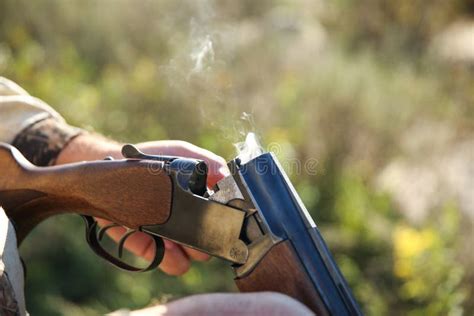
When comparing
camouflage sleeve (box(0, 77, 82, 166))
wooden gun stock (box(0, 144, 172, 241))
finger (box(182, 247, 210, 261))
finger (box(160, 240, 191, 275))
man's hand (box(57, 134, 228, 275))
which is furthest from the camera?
camouflage sleeve (box(0, 77, 82, 166))

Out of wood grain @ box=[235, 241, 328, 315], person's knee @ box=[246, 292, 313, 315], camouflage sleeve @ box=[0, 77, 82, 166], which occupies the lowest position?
person's knee @ box=[246, 292, 313, 315]

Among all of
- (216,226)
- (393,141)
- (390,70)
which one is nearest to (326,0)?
(390,70)

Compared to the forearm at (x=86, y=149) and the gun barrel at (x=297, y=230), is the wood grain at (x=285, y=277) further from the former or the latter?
the forearm at (x=86, y=149)

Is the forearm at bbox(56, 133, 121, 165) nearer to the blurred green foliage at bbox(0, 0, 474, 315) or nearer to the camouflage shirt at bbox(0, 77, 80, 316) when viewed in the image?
the camouflage shirt at bbox(0, 77, 80, 316)

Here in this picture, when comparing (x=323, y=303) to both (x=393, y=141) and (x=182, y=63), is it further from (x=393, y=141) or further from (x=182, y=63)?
(x=393, y=141)

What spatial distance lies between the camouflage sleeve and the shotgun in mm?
344

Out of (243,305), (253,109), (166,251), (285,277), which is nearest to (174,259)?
(166,251)

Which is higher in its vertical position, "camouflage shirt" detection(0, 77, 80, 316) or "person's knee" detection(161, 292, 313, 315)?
"camouflage shirt" detection(0, 77, 80, 316)

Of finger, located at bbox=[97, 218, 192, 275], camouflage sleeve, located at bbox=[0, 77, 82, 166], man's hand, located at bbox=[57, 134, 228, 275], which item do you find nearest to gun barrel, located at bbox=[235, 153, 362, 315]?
man's hand, located at bbox=[57, 134, 228, 275]

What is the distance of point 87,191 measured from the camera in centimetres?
223

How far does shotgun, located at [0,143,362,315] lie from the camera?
1786 millimetres

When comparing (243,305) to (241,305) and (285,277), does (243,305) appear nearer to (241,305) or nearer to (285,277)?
(241,305)

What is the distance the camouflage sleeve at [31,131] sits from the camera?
2.79m

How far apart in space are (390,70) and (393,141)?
166cm
